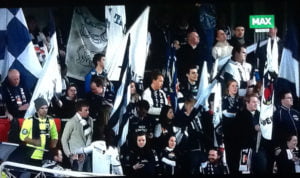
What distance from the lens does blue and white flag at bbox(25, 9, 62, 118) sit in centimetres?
1043

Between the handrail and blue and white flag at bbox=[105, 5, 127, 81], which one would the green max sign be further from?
the handrail

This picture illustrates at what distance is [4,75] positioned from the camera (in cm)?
1045

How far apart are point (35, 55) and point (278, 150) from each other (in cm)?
236

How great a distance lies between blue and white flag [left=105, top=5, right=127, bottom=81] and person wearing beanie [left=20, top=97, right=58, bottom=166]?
0.70 m

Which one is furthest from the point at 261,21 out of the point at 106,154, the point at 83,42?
the point at 106,154

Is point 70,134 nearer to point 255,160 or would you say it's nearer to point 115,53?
point 115,53

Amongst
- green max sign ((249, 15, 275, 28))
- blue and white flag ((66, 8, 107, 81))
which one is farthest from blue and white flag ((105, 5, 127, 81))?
green max sign ((249, 15, 275, 28))

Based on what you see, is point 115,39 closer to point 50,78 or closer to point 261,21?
point 50,78

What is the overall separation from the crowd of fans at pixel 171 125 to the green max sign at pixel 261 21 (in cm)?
9

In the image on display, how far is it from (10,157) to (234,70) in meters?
2.17

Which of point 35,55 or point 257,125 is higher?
point 35,55

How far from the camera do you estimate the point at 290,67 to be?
10.5 metres

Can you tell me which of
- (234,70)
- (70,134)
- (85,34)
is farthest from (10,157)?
(234,70)

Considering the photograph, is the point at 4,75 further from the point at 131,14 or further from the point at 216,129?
the point at 216,129
